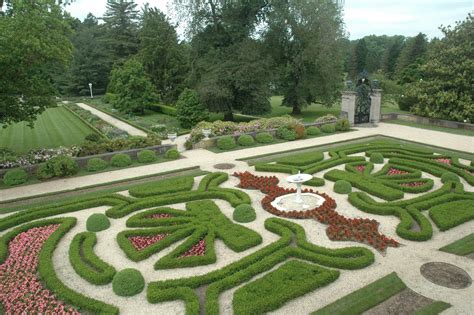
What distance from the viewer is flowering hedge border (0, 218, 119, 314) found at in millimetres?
7441

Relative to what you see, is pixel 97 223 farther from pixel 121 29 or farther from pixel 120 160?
pixel 121 29

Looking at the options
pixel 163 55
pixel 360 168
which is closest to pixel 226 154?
pixel 360 168

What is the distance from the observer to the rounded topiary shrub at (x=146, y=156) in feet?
62.0

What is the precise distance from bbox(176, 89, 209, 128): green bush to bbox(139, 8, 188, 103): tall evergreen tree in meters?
13.6

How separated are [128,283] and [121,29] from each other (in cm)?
6341

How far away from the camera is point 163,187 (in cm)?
1435

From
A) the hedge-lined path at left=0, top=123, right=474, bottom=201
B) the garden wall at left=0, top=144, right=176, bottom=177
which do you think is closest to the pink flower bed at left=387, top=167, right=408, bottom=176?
the hedge-lined path at left=0, top=123, right=474, bottom=201

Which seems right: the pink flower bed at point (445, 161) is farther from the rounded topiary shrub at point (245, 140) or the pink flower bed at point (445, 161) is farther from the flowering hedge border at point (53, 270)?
the flowering hedge border at point (53, 270)

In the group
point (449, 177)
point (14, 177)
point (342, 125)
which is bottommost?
point (449, 177)

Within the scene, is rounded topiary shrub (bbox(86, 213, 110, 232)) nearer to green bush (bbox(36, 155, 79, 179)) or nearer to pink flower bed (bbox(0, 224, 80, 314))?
pink flower bed (bbox(0, 224, 80, 314))

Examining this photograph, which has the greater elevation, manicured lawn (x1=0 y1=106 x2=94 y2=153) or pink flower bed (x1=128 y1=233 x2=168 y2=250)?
manicured lawn (x1=0 y1=106 x2=94 y2=153)

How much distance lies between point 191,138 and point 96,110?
92.3 feet

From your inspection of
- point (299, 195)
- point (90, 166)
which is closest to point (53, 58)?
point (90, 166)

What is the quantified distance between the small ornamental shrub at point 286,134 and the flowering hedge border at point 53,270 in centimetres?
1501
